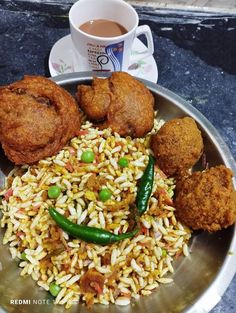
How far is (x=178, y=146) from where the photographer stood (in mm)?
1745

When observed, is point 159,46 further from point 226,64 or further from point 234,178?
point 234,178

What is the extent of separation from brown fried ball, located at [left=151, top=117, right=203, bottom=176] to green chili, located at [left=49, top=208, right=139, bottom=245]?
1.13 feet

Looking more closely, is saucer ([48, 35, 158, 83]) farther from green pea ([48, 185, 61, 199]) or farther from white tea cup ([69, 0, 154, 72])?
green pea ([48, 185, 61, 199])

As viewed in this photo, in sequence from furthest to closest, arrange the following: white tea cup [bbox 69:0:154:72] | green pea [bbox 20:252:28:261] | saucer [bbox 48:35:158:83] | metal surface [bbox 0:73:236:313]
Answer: saucer [bbox 48:35:158:83] < white tea cup [bbox 69:0:154:72] < green pea [bbox 20:252:28:261] < metal surface [bbox 0:73:236:313]

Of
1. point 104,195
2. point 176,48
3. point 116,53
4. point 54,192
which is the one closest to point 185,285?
point 104,195

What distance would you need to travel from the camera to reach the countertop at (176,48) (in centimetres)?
231

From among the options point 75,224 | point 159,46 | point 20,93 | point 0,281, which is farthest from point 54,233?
point 159,46

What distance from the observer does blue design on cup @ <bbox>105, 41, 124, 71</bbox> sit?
1.91m

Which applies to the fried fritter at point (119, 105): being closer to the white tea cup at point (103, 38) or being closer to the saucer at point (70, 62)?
the white tea cup at point (103, 38)

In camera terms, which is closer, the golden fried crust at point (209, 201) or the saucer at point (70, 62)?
the golden fried crust at point (209, 201)

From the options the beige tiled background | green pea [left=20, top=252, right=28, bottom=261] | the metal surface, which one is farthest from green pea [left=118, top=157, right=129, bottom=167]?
the beige tiled background

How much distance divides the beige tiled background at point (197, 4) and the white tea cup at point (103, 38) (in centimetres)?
67

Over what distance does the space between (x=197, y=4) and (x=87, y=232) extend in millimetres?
1784

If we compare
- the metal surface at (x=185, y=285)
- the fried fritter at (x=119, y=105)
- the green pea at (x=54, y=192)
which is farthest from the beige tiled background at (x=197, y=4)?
the green pea at (x=54, y=192)
